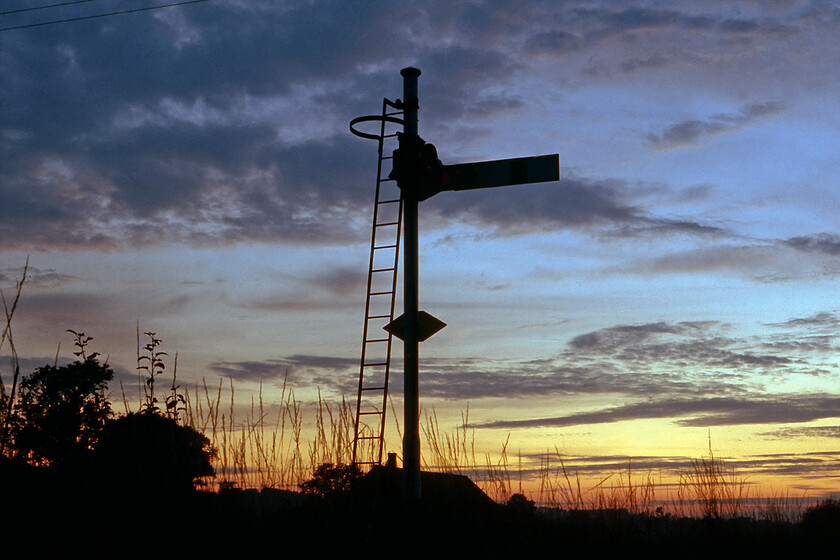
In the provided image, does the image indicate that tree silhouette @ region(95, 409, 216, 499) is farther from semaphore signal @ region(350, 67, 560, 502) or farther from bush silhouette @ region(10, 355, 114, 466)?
bush silhouette @ region(10, 355, 114, 466)

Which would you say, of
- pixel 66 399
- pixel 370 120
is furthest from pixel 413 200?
pixel 66 399

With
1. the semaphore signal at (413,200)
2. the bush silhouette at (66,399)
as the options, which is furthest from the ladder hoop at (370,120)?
the bush silhouette at (66,399)

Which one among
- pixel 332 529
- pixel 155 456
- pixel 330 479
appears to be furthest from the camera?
pixel 330 479

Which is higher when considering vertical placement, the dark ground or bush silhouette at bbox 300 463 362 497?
bush silhouette at bbox 300 463 362 497

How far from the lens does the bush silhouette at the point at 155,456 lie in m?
7.50

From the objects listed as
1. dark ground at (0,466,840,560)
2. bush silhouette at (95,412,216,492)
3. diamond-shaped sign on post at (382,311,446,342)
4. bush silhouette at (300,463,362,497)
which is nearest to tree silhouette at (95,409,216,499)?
bush silhouette at (95,412,216,492)

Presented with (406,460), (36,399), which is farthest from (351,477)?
(36,399)

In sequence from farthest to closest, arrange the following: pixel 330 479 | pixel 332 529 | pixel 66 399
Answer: pixel 66 399, pixel 330 479, pixel 332 529

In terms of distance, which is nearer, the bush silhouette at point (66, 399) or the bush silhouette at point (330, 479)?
the bush silhouette at point (330, 479)

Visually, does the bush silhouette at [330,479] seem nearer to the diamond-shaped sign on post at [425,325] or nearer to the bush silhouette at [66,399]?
the diamond-shaped sign on post at [425,325]

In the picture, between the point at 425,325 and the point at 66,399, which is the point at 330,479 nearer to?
the point at 425,325

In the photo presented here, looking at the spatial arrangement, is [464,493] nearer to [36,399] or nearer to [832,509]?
[832,509]

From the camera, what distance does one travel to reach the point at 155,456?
26.1 feet

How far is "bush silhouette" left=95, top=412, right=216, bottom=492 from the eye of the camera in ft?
24.6
